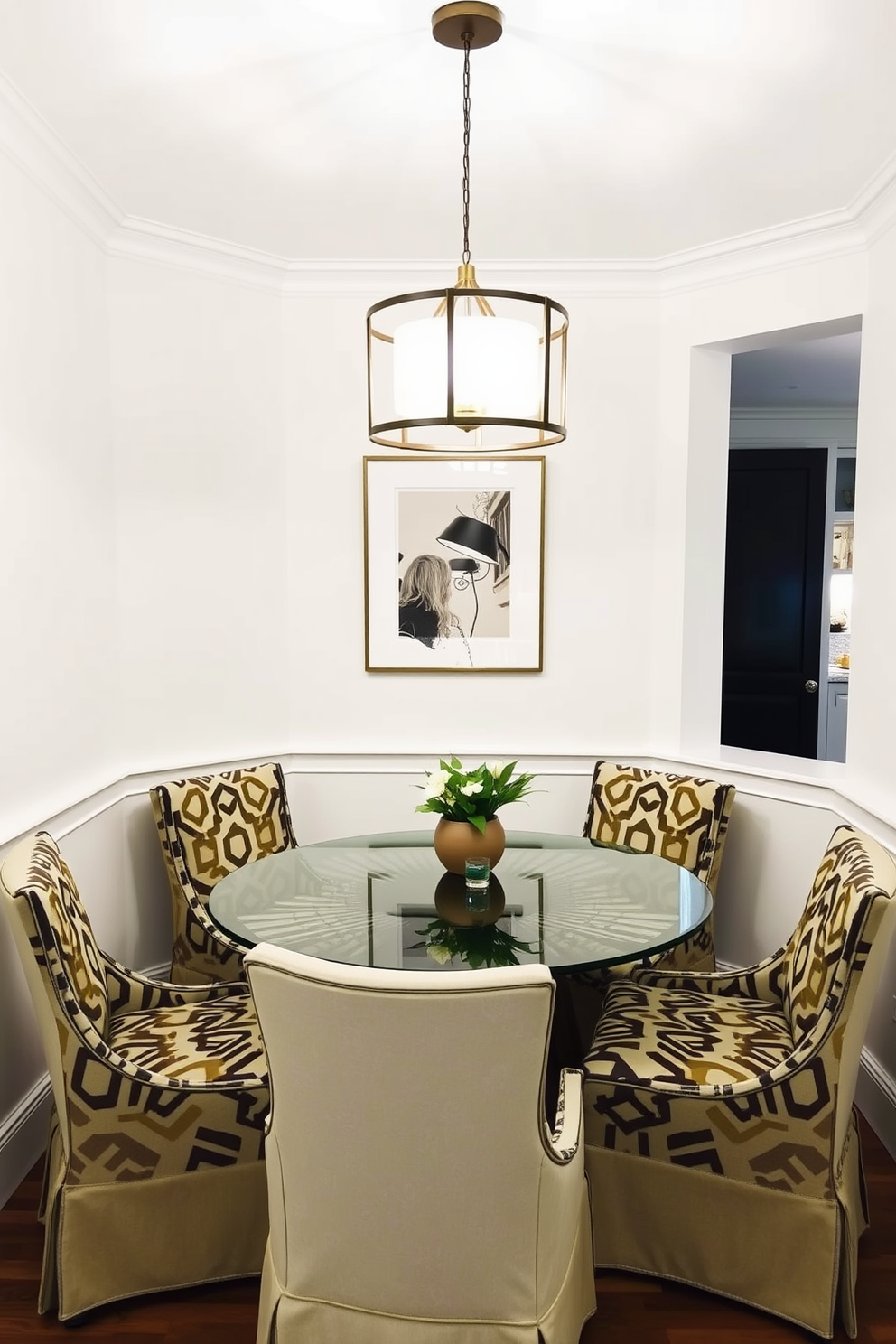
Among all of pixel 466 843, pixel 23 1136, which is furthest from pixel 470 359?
pixel 23 1136

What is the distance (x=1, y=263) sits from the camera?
2.47 m

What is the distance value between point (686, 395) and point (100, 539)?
2.18m

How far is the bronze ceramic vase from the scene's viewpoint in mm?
2434

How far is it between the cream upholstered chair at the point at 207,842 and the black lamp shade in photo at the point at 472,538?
45.3 inches

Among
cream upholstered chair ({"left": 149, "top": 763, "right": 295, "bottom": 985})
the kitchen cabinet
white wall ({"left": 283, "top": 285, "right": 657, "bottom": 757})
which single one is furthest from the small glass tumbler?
the kitchen cabinet

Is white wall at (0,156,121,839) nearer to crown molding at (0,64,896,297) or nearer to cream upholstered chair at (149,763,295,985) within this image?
crown molding at (0,64,896,297)

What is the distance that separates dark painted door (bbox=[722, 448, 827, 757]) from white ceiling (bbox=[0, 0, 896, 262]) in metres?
2.84

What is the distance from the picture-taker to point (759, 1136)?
78.6 inches

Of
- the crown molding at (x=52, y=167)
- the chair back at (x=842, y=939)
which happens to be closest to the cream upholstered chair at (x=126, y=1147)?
the chair back at (x=842, y=939)

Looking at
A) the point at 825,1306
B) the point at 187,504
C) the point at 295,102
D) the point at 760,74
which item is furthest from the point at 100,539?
the point at 825,1306

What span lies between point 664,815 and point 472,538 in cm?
127

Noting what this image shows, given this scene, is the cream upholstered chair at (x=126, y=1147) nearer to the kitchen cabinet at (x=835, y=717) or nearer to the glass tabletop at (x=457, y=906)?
the glass tabletop at (x=457, y=906)

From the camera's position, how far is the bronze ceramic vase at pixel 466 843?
7.98 ft

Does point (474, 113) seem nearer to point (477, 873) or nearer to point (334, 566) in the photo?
point (334, 566)
